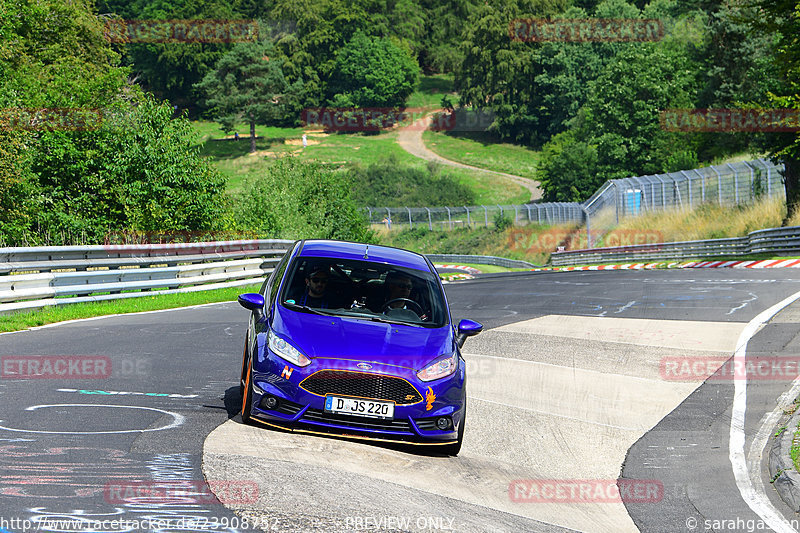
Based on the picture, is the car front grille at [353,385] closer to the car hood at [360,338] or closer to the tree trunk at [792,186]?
the car hood at [360,338]

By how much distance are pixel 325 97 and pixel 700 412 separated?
139 m

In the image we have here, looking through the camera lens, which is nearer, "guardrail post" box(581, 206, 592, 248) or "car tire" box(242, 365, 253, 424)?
"car tire" box(242, 365, 253, 424)

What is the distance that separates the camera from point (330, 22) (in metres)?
148

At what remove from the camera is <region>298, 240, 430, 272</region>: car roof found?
8.95 metres

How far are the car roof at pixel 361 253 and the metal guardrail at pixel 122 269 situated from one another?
24.6ft

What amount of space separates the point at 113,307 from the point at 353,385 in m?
11.3

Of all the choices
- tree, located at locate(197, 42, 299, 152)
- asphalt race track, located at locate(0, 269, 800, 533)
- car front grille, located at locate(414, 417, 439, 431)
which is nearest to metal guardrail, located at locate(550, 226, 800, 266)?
asphalt race track, located at locate(0, 269, 800, 533)

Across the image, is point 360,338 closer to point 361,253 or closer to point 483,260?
point 361,253

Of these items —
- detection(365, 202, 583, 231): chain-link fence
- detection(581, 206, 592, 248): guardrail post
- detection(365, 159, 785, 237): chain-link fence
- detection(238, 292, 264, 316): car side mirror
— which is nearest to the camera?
detection(238, 292, 264, 316): car side mirror

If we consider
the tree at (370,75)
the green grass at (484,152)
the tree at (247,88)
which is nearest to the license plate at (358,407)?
the green grass at (484,152)

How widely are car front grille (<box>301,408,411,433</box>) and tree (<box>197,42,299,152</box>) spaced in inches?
4478

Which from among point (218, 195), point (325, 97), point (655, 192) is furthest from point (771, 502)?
point (325, 97)

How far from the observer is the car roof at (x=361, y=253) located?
8945 millimetres

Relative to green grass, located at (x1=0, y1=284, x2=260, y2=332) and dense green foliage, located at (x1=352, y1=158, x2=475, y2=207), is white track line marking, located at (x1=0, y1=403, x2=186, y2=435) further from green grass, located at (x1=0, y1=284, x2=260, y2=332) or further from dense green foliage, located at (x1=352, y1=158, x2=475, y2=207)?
dense green foliage, located at (x1=352, y1=158, x2=475, y2=207)
